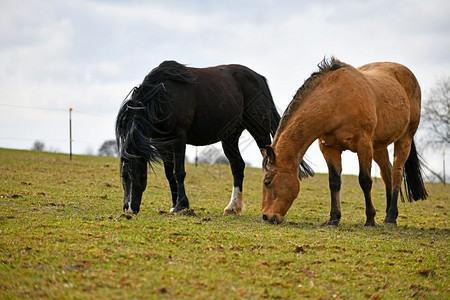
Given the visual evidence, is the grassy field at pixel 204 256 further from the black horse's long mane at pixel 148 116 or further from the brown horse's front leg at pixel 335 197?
the black horse's long mane at pixel 148 116

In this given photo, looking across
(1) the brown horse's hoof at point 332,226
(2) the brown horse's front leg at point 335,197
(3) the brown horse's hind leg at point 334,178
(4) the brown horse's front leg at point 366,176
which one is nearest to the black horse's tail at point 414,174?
(4) the brown horse's front leg at point 366,176

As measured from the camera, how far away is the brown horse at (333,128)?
284 inches

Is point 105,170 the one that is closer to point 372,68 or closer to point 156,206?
point 156,206

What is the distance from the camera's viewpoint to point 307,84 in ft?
25.1

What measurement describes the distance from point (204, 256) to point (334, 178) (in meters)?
3.41

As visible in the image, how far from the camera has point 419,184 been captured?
9734 millimetres

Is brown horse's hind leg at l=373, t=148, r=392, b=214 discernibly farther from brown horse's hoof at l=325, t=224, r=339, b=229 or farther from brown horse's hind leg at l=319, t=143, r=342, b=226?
brown horse's hoof at l=325, t=224, r=339, b=229

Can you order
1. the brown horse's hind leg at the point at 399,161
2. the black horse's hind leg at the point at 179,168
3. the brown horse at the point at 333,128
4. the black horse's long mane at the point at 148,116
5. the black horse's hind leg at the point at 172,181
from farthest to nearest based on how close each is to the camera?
the brown horse's hind leg at the point at 399,161 → the black horse's hind leg at the point at 172,181 → the black horse's hind leg at the point at 179,168 → the black horse's long mane at the point at 148,116 → the brown horse at the point at 333,128

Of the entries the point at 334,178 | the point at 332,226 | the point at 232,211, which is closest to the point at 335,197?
the point at 334,178

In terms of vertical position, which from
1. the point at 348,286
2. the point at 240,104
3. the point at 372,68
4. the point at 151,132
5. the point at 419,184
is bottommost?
the point at 348,286

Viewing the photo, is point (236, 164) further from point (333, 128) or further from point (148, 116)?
point (333, 128)

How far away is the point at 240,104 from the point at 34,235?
16.5 feet

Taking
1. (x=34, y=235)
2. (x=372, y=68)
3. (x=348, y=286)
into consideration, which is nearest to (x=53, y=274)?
(x=34, y=235)

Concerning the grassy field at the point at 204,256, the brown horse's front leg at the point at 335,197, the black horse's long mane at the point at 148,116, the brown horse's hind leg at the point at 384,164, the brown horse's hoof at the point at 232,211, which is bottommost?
the grassy field at the point at 204,256
